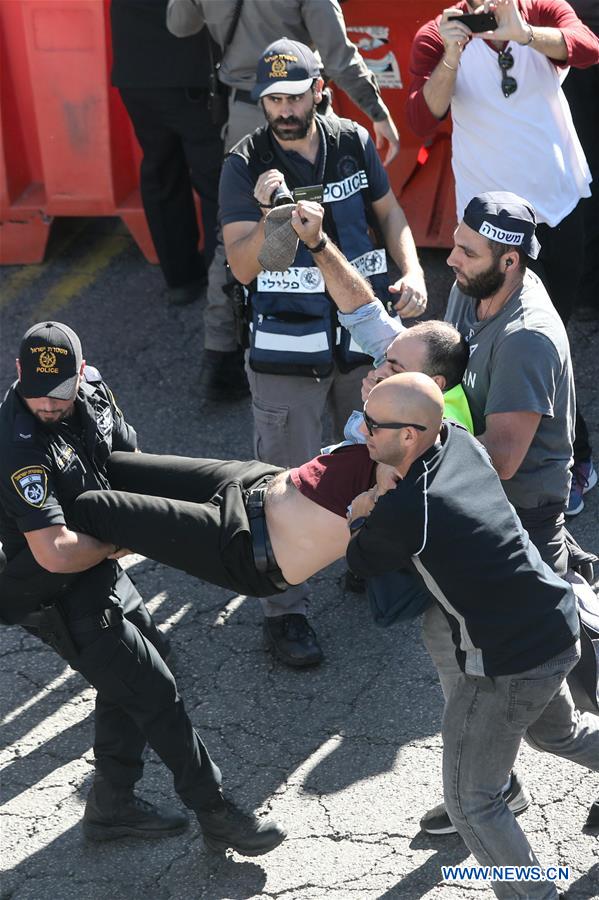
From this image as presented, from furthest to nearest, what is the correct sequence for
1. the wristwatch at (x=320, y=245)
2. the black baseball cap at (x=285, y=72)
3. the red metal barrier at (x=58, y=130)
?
the red metal barrier at (x=58, y=130)
the black baseball cap at (x=285, y=72)
the wristwatch at (x=320, y=245)

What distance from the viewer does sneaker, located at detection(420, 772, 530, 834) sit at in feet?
12.3

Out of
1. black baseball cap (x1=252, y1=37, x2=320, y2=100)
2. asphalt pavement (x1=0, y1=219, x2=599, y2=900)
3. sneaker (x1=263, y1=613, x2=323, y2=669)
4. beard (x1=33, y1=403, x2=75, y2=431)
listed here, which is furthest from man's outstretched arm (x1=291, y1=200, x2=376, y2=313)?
asphalt pavement (x1=0, y1=219, x2=599, y2=900)

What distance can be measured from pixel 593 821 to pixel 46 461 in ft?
6.73

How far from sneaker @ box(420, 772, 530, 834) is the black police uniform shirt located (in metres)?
1.50

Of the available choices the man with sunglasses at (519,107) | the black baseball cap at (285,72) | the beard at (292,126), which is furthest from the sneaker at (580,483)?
the black baseball cap at (285,72)

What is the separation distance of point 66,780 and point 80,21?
427cm

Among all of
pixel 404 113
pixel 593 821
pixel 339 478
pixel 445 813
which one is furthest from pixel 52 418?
pixel 404 113

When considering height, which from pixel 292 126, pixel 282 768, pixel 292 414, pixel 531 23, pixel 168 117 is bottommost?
pixel 282 768

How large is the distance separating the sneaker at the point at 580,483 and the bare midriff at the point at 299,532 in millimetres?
1811

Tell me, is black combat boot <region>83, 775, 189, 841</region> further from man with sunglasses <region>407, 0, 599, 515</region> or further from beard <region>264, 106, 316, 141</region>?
man with sunglasses <region>407, 0, 599, 515</region>

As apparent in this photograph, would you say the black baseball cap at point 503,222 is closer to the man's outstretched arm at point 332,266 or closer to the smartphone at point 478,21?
the man's outstretched arm at point 332,266

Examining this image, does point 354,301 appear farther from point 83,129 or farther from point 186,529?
point 83,129

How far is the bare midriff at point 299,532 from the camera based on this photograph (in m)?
3.52

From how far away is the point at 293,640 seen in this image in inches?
178
